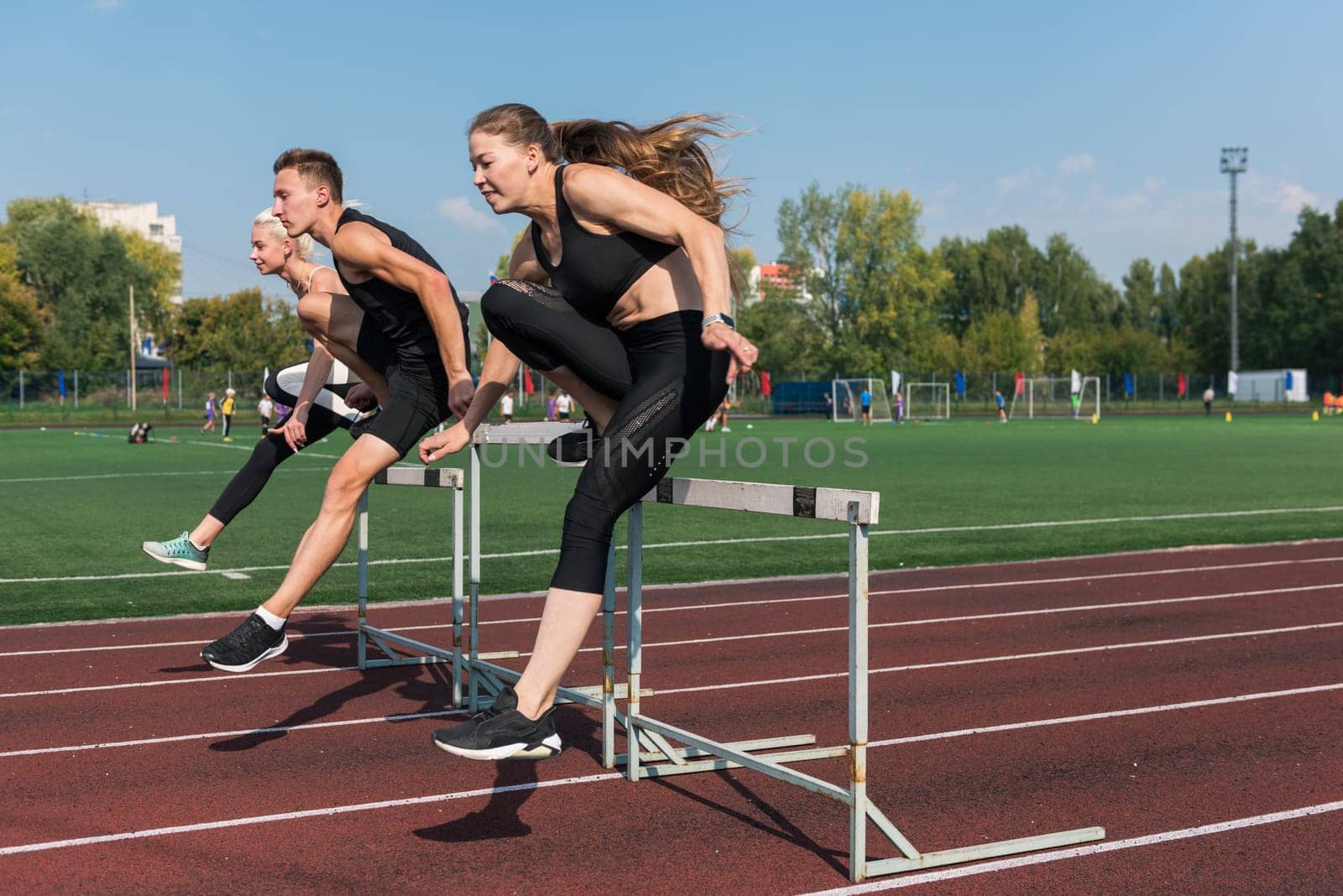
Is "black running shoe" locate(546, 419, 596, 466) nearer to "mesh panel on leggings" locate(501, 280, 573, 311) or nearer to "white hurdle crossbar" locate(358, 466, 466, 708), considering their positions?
"mesh panel on leggings" locate(501, 280, 573, 311)

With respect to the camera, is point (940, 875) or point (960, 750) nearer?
point (940, 875)

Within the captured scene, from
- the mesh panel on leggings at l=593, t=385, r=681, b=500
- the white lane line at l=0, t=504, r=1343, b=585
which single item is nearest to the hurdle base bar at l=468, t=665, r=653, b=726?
the mesh panel on leggings at l=593, t=385, r=681, b=500

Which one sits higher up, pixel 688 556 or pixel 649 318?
pixel 649 318

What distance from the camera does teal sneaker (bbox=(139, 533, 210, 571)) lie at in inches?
216

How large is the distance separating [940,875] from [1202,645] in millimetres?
4240

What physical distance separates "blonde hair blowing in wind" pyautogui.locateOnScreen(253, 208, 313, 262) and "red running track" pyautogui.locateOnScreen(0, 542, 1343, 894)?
208 centimetres

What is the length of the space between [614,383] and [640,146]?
748mm

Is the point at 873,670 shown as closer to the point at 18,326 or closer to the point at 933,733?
the point at 933,733

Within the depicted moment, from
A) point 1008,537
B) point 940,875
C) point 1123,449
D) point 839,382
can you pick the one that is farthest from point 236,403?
point 940,875

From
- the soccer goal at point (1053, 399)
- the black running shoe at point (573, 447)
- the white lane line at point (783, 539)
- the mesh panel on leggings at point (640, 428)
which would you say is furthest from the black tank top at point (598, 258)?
the soccer goal at point (1053, 399)

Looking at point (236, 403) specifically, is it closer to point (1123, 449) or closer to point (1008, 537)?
point (1123, 449)

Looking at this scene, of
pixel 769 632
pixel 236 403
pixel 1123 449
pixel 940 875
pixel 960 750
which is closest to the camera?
pixel 940 875

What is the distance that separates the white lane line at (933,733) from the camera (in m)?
5.07

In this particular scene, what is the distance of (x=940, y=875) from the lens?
3660 millimetres
